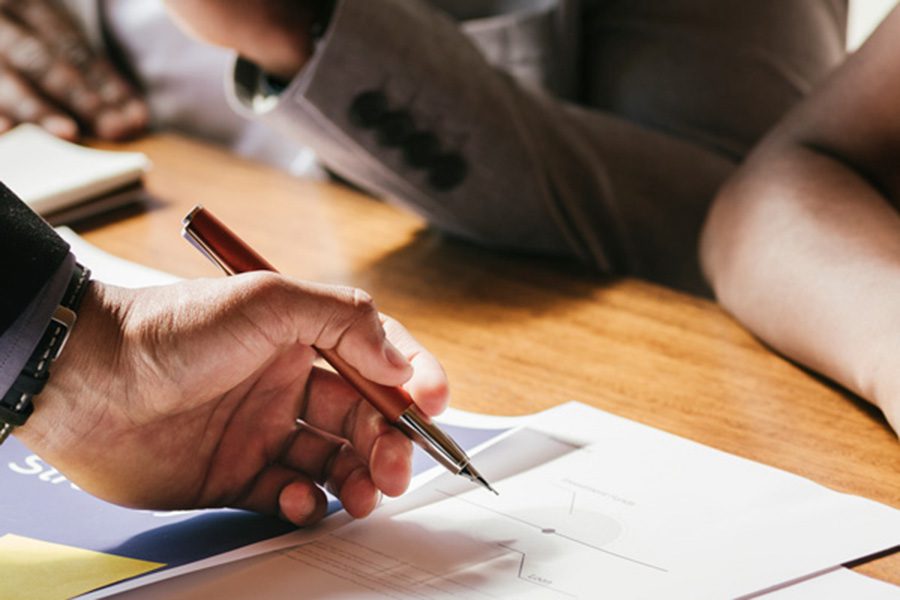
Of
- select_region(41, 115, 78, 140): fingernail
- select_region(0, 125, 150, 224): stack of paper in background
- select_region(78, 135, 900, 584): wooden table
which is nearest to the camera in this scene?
select_region(78, 135, 900, 584): wooden table

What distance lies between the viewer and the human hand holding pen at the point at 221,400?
0.55 m

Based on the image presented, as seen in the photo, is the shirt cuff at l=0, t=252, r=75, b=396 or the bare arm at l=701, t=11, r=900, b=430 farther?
the bare arm at l=701, t=11, r=900, b=430

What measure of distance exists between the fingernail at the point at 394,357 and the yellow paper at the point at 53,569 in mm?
149

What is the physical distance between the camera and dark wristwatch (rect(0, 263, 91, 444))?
55 centimetres

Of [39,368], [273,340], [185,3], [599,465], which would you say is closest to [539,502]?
[599,465]

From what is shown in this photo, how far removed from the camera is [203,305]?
54 centimetres

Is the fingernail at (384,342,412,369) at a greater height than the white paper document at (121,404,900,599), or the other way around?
the fingernail at (384,342,412,369)

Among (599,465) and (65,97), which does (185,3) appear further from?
(599,465)

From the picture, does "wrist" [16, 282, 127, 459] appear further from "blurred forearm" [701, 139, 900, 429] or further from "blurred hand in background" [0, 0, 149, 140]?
"blurred hand in background" [0, 0, 149, 140]

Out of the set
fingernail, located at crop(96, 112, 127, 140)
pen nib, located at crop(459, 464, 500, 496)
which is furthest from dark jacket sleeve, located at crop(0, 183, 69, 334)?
fingernail, located at crop(96, 112, 127, 140)

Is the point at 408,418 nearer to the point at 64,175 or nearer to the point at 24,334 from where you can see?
the point at 24,334

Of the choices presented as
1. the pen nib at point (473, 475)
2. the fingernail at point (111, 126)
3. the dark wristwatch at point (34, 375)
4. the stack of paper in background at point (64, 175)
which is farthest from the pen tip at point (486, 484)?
the fingernail at point (111, 126)

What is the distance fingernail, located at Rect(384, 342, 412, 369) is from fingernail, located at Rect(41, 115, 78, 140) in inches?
31.5

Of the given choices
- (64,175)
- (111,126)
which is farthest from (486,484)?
(111,126)
